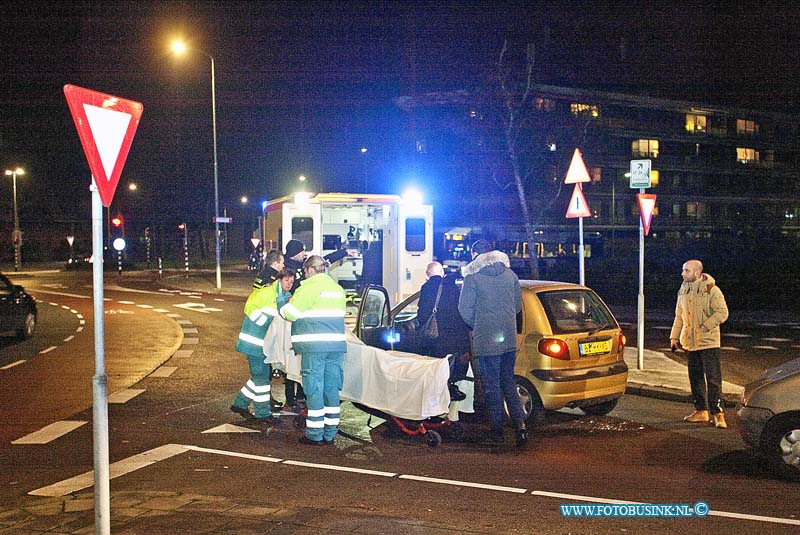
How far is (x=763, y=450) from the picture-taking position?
6.72 m

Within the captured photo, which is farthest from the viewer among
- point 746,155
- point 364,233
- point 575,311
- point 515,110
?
point 746,155

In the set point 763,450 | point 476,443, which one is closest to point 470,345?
point 476,443

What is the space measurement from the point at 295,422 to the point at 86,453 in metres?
2.21

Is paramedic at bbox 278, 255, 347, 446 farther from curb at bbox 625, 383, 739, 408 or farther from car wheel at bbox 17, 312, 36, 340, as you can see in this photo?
car wheel at bbox 17, 312, 36, 340

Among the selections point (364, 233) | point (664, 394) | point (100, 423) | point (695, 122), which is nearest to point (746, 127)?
point (695, 122)

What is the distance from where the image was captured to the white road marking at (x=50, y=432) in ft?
26.9

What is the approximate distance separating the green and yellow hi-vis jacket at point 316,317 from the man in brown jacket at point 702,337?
13.3 feet

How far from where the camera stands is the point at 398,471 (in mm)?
6879

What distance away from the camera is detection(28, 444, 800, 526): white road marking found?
5.70 metres

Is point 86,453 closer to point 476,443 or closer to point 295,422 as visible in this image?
point 295,422

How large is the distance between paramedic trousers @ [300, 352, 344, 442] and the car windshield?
2.44 metres

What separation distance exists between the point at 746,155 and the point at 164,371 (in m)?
71.6

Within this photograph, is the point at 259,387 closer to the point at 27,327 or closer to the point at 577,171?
the point at 577,171

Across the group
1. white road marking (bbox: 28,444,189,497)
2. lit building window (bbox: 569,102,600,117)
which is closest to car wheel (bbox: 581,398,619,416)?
white road marking (bbox: 28,444,189,497)
